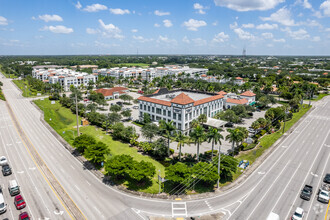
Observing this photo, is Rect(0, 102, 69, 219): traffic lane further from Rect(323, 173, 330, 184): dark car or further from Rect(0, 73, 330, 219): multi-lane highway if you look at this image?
Rect(323, 173, 330, 184): dark car

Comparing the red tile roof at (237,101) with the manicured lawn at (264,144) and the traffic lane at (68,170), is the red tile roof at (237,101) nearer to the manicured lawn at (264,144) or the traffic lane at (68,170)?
the manicured lawn at (264,144)

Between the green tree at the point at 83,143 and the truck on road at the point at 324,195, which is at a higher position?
the green tree at the point at 83,143

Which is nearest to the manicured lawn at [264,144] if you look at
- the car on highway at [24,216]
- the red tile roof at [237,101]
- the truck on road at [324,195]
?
the truck on road at [324,195]

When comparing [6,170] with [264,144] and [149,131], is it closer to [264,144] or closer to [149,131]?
[149,131]

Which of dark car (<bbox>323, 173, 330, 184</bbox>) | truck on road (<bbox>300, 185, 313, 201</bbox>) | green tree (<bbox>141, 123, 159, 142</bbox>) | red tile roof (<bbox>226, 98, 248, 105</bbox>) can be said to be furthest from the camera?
red tile roof (<bbox>226, 98, 248, 105</bbox>)

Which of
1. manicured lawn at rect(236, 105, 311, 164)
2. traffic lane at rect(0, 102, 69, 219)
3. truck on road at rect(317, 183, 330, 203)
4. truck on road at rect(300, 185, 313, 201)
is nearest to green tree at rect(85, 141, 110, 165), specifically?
traffic lane at rect(0, 102, 69, 219)

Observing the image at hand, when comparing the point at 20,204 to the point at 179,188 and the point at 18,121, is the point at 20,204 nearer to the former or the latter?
the point at 179,188

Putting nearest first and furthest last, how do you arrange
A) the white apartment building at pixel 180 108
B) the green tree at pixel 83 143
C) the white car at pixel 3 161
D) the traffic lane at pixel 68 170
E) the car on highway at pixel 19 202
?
the car on highway at pixel 19 202 → the traffic lane at pixel 68 170 → the white car at pixel 3 161 → the green tree at pixel 83 143 → the white apartment building at pixel 180 108

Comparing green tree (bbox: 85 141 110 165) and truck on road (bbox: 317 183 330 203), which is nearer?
truck on road (bbox: 317 183 330 203)
